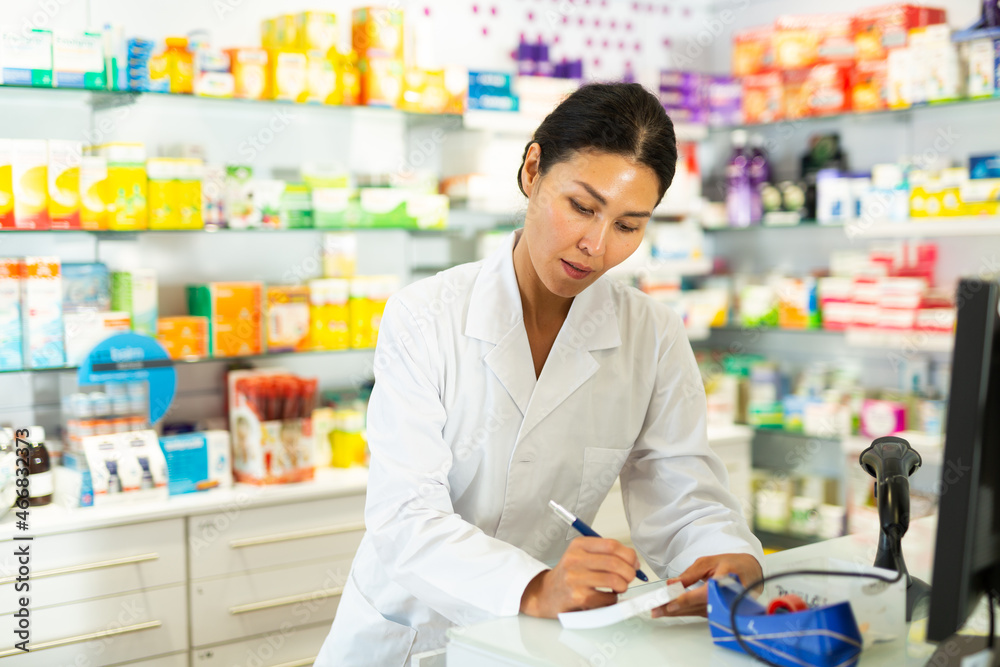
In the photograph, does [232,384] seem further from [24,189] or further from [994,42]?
[994,42]

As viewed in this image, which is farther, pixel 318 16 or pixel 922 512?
pixel 922 512

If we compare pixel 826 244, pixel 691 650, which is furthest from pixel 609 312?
pixel 826 244

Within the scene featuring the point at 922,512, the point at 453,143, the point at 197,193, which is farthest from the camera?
the point at 453,143

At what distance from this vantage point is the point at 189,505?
8.72 ft

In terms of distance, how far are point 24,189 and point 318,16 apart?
107 centimetres

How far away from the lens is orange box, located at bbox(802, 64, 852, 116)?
3.64m

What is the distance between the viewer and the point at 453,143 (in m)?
3.58

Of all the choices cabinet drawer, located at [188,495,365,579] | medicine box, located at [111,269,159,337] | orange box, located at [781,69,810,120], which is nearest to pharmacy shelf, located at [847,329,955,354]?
orange box, located at [781,69,810,120]

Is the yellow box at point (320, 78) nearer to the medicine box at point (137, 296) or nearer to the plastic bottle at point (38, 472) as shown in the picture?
the medicine box at point (137, 296)

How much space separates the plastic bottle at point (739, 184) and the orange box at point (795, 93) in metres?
0.23

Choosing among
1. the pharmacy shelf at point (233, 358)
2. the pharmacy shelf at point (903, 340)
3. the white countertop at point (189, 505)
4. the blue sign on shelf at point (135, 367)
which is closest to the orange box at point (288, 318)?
the pharmacy shelf at point (233, 358)

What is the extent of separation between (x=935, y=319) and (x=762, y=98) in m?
1.18

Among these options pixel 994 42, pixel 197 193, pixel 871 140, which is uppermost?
pixel 994 42

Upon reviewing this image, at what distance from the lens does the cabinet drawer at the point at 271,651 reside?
8.89ft
